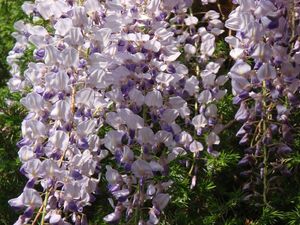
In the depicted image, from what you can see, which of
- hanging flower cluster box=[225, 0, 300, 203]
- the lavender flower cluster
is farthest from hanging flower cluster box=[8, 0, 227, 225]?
hanging flower cluster box=[225, 0, 300, 203]

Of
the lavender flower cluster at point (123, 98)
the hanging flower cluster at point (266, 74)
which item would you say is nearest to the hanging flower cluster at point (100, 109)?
the lavender flower cluster at point (123, 98)

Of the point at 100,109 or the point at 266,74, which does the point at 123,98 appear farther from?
the point at 266,74

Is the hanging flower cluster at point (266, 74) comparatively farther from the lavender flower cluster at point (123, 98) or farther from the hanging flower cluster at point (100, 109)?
the hanging flower cluster at point (100, 109)

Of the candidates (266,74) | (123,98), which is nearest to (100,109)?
(123,98)

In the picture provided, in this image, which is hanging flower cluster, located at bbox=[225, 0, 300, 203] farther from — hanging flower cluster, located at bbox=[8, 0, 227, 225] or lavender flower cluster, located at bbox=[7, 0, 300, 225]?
hanging flower cluster, located at bbox=[8, 0, 227, 225]
